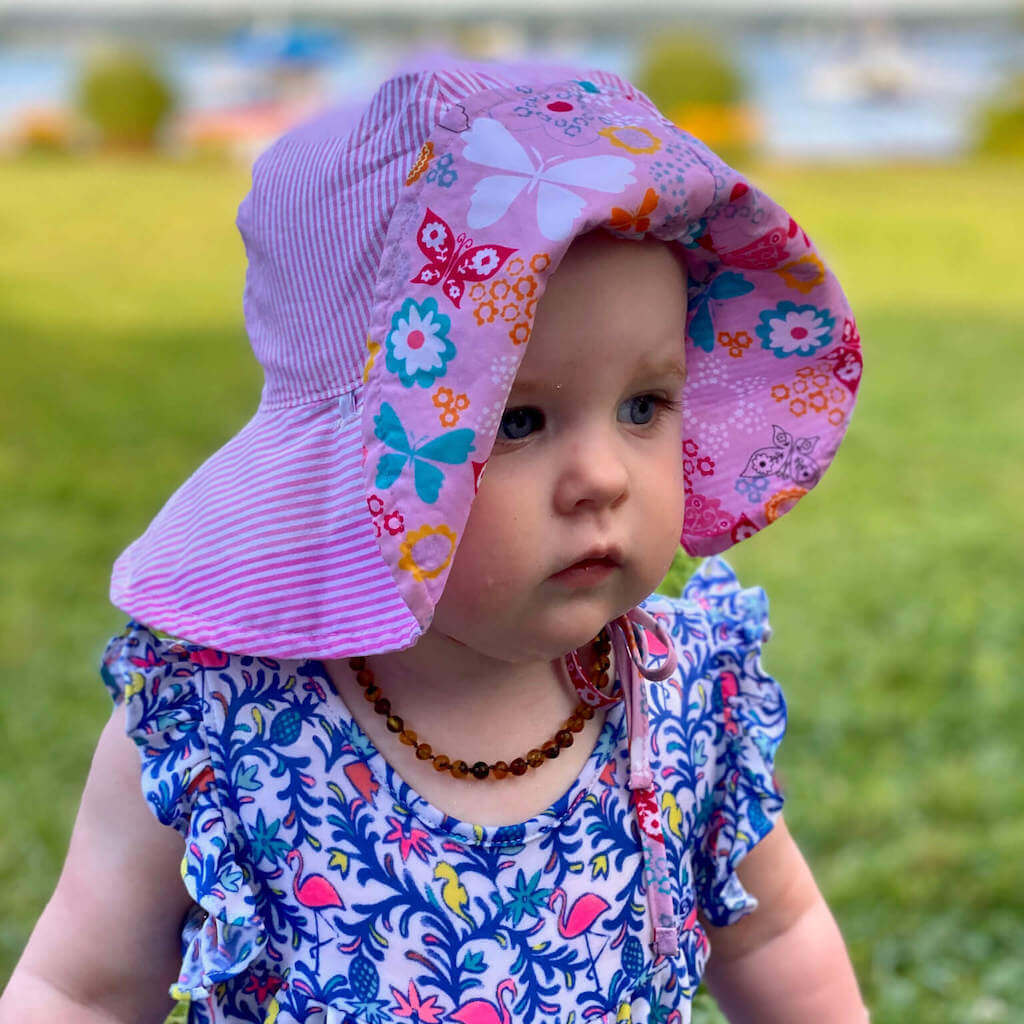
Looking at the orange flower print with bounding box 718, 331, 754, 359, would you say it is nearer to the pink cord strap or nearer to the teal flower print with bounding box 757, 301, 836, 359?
the teal flower print with bounding box 757, 301, 836, 359

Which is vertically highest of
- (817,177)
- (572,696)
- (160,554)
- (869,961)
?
(817,177)

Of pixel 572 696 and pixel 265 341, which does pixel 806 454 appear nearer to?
pixel 572 696

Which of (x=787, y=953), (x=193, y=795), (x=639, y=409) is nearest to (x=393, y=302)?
(x=639, y=409)

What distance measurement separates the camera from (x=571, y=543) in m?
1.18

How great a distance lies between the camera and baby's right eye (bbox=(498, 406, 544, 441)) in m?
1.18

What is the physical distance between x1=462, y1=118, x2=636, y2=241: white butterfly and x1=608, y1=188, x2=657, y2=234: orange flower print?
0.05 feet

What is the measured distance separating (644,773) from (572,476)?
0.37 meters

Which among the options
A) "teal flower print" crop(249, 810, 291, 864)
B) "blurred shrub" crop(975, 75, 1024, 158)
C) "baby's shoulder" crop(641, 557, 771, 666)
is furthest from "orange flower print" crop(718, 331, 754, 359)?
"blurred shrub" crop(975, 75, 1024, 158)

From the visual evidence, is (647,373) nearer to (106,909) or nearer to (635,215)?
(635,215)

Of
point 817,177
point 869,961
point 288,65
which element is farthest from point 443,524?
Answer: point 288,65

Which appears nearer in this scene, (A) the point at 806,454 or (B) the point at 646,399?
(B) the point at 646,399

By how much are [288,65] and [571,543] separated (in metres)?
18.2

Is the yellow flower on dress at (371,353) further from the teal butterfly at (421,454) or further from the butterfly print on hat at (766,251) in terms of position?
the butterfly print on hat at (766,251)

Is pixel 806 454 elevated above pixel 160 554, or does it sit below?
above
